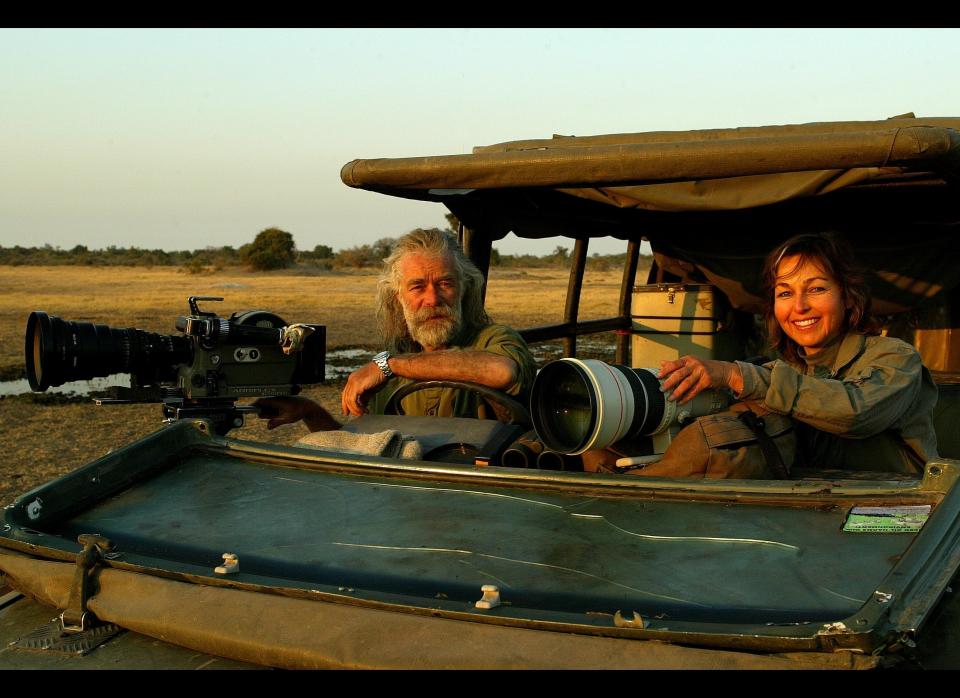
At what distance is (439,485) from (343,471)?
0.31 metres

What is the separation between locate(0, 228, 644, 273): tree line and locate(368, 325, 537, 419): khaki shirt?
29835 mm

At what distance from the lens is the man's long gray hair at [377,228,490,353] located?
428 cm

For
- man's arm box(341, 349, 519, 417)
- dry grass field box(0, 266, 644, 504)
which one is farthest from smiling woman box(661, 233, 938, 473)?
dry grass field box(0, 266, 644, 504)

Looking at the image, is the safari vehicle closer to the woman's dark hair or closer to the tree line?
the woman's dark hair

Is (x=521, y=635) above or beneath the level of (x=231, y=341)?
beneath

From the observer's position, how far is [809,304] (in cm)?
306

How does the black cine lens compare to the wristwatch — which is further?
the wristwatch

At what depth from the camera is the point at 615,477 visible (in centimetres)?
249

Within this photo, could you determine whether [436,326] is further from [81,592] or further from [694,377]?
[81,592]

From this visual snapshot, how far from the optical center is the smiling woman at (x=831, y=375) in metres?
2.70

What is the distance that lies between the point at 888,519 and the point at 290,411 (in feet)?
7.33

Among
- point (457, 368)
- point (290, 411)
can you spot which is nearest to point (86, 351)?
point (290, 411)
